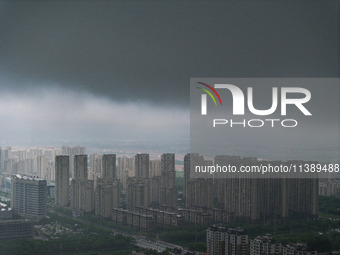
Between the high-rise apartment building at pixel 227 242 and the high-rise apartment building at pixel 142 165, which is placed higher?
the high-rise apartment building at pixel 142 165

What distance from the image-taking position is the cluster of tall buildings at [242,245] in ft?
11.9

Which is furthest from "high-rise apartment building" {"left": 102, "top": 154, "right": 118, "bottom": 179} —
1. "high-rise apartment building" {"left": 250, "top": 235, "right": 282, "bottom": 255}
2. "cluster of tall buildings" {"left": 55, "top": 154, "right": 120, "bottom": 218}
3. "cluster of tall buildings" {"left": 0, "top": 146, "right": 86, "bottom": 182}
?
"high-rise apartment building" {"left": 250, "top": 235, "right": 282, "bottom": 255}

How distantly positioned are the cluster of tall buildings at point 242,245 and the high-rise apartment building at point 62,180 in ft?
3.85

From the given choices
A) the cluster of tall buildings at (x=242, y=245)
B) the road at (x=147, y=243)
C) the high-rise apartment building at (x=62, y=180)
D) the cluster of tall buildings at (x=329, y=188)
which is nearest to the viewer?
the cluster of tall buildings at (x=242, y=245)

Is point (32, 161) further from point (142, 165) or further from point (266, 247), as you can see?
point (266, 247)

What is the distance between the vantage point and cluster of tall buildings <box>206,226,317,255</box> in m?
3.62

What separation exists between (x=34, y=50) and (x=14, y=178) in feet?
3.43

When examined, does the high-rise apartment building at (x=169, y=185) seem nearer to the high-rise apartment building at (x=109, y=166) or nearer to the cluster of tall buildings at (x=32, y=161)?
the high-rise apartment building at (x=109, y=166)

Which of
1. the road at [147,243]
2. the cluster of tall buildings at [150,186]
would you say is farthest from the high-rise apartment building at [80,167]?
the road at [147,243]

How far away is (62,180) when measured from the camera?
3.92 metres

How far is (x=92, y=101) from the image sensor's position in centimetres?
403

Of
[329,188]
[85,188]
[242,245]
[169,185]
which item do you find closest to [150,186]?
A: [169,185]

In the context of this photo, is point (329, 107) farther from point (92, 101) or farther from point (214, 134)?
point (92, 101)

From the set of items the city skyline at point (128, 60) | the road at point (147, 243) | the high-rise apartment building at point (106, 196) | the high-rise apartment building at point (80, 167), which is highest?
the city skyline at point (128, 60)
